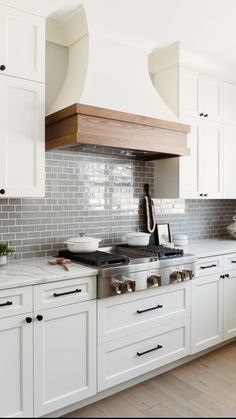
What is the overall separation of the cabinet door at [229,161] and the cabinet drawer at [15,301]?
2.43 metres

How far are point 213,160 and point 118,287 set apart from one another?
1885 mm

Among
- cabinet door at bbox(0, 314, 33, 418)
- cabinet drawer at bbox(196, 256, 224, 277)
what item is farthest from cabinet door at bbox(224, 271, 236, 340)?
cabinet door at bbox(0, 314, 33, 418)

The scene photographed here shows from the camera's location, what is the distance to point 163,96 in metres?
3.33

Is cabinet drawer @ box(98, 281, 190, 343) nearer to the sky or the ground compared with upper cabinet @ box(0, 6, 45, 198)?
nearer to the ground

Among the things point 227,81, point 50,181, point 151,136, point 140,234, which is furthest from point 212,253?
point 227,81

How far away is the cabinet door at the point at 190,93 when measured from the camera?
10.5 feet

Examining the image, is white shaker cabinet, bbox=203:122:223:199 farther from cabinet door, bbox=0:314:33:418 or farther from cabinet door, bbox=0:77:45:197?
cabinet door, bbox=0:314:33:418

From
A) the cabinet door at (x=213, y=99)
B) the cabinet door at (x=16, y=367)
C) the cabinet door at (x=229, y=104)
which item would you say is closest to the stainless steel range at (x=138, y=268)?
the cabinet door at (x=16, y=367)

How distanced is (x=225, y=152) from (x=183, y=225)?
897mm

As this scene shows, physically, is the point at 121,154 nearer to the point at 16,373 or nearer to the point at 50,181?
the point at 50,181

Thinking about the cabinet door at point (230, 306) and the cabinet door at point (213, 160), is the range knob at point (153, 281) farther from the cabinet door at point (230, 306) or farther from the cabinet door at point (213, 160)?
the cabinet door at point (213, 160)

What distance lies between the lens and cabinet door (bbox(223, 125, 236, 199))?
11.9 ft

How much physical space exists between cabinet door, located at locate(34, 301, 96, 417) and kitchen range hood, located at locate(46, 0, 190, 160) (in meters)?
1.17

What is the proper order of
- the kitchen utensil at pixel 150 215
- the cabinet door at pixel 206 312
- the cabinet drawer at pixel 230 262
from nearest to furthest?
1. the cabinet door at pixel 206 312
2. the cabinet drawer at pixel 230 262
3. the kitchen utensil at pixel 150 215
